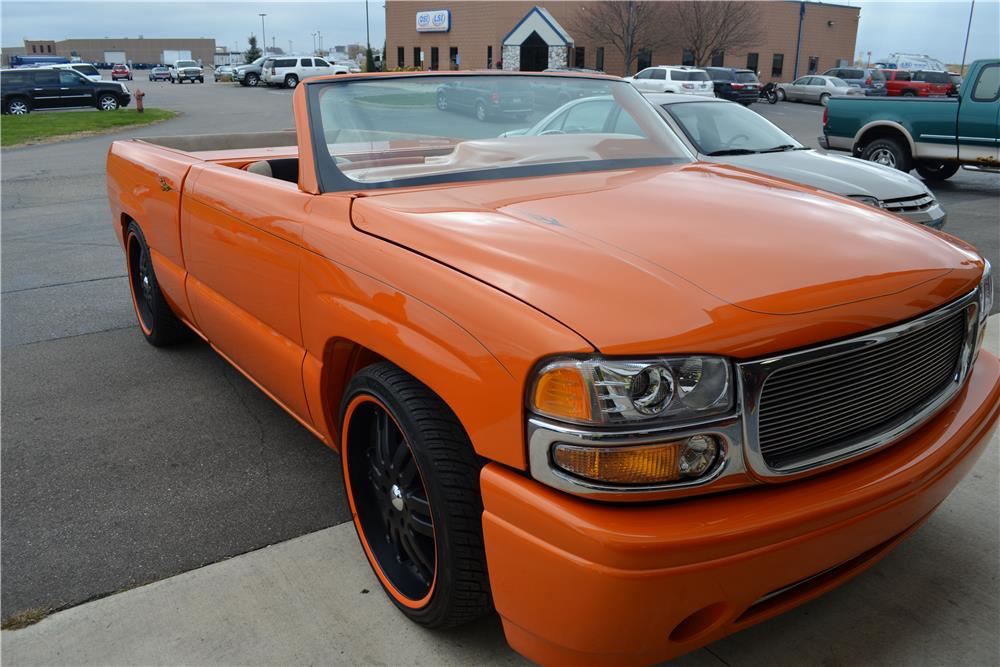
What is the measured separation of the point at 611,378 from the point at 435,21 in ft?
199

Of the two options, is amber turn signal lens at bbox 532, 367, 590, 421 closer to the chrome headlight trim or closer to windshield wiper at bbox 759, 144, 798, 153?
the chrome headlight trim

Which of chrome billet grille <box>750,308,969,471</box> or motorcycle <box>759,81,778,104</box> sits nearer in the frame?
chrome billet grille <box>750,308,969,471</box>

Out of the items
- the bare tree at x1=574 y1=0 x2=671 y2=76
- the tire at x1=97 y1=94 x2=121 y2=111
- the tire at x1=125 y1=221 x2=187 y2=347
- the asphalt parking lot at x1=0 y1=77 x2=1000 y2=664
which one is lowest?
the asphalt parking lot at x1=0 y1=77 x2=1000 y2=664

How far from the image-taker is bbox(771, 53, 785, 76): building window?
187 feet

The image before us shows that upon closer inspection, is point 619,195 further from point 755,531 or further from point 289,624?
point 289,624

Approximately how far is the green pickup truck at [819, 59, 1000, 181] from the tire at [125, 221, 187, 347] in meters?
10.3

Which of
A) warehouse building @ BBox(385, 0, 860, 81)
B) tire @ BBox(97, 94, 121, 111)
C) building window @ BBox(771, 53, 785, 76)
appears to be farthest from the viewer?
building window @ BBox(771, 53, 785, 76)

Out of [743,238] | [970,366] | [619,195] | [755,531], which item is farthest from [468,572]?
[970,366]

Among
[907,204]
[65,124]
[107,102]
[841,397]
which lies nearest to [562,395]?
[841,397]

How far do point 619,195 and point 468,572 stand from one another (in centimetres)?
131

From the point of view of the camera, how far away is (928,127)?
440 inches

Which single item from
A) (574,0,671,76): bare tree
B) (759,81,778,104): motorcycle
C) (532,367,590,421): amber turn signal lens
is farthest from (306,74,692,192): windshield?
(574,0,671,76): bare tree

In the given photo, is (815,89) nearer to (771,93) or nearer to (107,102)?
(771,93)

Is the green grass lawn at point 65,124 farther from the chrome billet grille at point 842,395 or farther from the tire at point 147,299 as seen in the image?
the chrome billet grille at point 842,395
